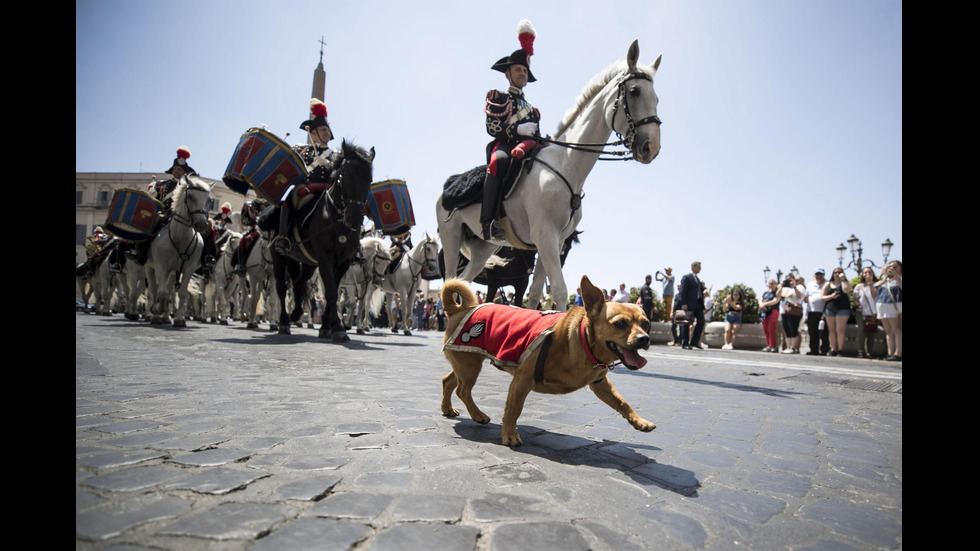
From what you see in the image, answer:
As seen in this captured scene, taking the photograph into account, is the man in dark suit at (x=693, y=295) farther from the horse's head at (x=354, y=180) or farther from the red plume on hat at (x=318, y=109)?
the red plume on hat at (x=318, y=109)

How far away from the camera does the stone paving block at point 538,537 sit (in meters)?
1.41

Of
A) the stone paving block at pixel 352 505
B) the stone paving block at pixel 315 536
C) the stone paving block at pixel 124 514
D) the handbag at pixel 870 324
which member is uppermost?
the stone paving block at pixel 124 514

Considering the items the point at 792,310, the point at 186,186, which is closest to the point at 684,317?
the point at 792,310

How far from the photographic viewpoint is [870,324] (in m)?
13.0

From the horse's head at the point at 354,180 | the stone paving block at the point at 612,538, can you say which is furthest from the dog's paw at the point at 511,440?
the horse's head at the point at 354,180

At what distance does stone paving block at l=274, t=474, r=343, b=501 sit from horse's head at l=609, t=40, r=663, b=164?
15.3 feet

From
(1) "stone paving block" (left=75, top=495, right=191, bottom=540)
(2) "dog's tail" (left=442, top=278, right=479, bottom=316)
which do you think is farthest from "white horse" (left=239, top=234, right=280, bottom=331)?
(1) "stone paving block" (left=75, top=495, right=191, bottom=540)

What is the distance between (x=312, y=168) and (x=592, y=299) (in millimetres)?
8428

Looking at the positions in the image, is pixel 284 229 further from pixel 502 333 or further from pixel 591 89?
pixel 502 333

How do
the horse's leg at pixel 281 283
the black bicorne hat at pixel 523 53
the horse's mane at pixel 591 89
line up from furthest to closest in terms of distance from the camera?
the horse's leg at pixel 281 283 → the black bicorne hat at pixel 523 53 → the horse's mane at pixel 591 89

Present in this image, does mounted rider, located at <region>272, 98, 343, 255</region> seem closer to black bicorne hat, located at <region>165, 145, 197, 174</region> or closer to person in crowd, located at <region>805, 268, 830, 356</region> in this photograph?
black bicorne hat, located at <region>165, 145, 197, 174</region>

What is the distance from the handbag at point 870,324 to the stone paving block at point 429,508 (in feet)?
48.6
